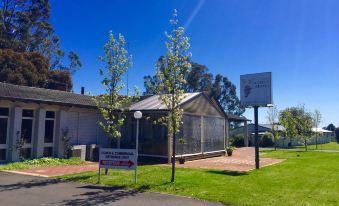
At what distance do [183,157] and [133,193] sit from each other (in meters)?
10.7

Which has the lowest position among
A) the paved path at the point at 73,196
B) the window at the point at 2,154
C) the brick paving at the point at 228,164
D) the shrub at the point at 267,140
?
the paved path at the point at 73,196

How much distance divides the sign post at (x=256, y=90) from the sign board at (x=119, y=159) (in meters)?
8.63

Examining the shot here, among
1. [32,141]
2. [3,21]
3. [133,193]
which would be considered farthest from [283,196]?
[3,21]

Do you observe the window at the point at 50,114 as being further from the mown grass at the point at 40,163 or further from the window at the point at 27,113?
the mown grass at the point at 40,163

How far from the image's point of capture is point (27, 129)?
1806 centimetres

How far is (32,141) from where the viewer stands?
719 inches

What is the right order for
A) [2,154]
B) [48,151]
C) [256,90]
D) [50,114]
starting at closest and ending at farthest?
1. [2,154]
2. [256,90]
3. [48,151]
4. [50,114]

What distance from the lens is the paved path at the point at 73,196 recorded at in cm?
916

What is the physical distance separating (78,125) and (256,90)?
10976mm

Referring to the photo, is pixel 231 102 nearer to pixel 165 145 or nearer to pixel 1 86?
pixel 165 145

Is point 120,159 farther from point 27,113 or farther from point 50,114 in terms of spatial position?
point 50,114

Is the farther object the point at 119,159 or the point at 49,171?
the point at 49,171

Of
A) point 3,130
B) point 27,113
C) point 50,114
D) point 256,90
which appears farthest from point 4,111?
point 256,90

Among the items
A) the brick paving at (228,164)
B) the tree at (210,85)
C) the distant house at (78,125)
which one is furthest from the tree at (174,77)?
the tree at (210,85)
